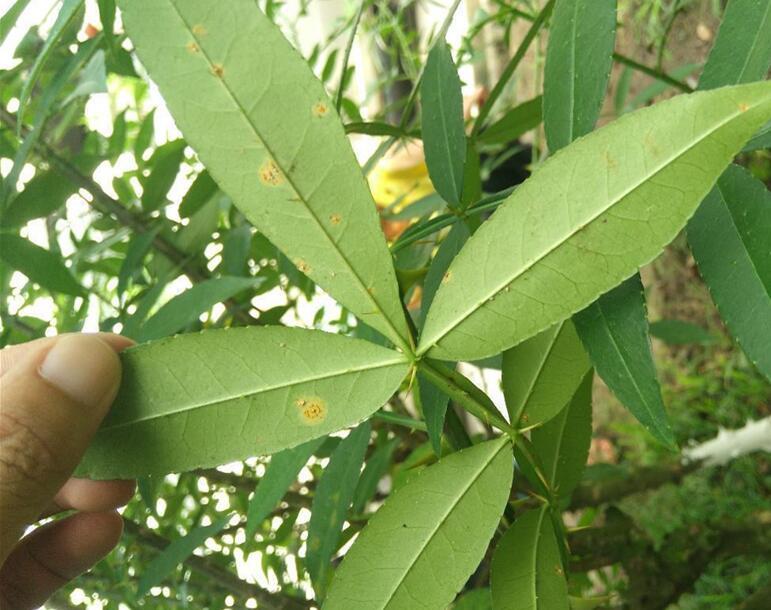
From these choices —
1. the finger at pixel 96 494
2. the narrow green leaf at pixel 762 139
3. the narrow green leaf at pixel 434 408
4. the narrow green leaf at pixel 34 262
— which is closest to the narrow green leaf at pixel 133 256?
the narrow green leaf at pixel 34 262

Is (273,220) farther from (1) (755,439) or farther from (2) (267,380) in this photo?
(1) (755,439)

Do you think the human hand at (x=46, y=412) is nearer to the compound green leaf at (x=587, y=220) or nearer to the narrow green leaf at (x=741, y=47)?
the compound green leaf at (x=587, y=220)

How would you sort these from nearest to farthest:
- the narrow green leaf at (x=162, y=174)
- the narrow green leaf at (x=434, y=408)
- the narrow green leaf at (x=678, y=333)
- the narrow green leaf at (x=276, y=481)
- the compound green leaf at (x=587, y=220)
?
the compound green leaf at (x=587, y=220) → the narrow green leaf at (x=434, y=408) → the narrow green leaf at (x=276, y=481) → the narrow green leaf at (x=162, y=174) → the narrow green leaf at (x=678, y=333)

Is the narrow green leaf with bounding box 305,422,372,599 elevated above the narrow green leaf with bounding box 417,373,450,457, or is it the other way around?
the narrow green leaf with bounding box 417,373,450,457

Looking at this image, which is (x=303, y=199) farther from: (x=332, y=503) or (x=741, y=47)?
(x=332, y=503)

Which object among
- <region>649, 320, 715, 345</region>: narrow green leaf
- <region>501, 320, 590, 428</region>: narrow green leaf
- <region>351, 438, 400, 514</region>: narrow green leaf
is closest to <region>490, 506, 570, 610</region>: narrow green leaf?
<region>501, 320, 590, 428</region>: narrow green leaf

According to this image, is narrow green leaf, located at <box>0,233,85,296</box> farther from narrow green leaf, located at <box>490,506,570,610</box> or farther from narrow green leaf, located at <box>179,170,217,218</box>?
narrow green leaf, located at <box>490,506,570,610</box>
